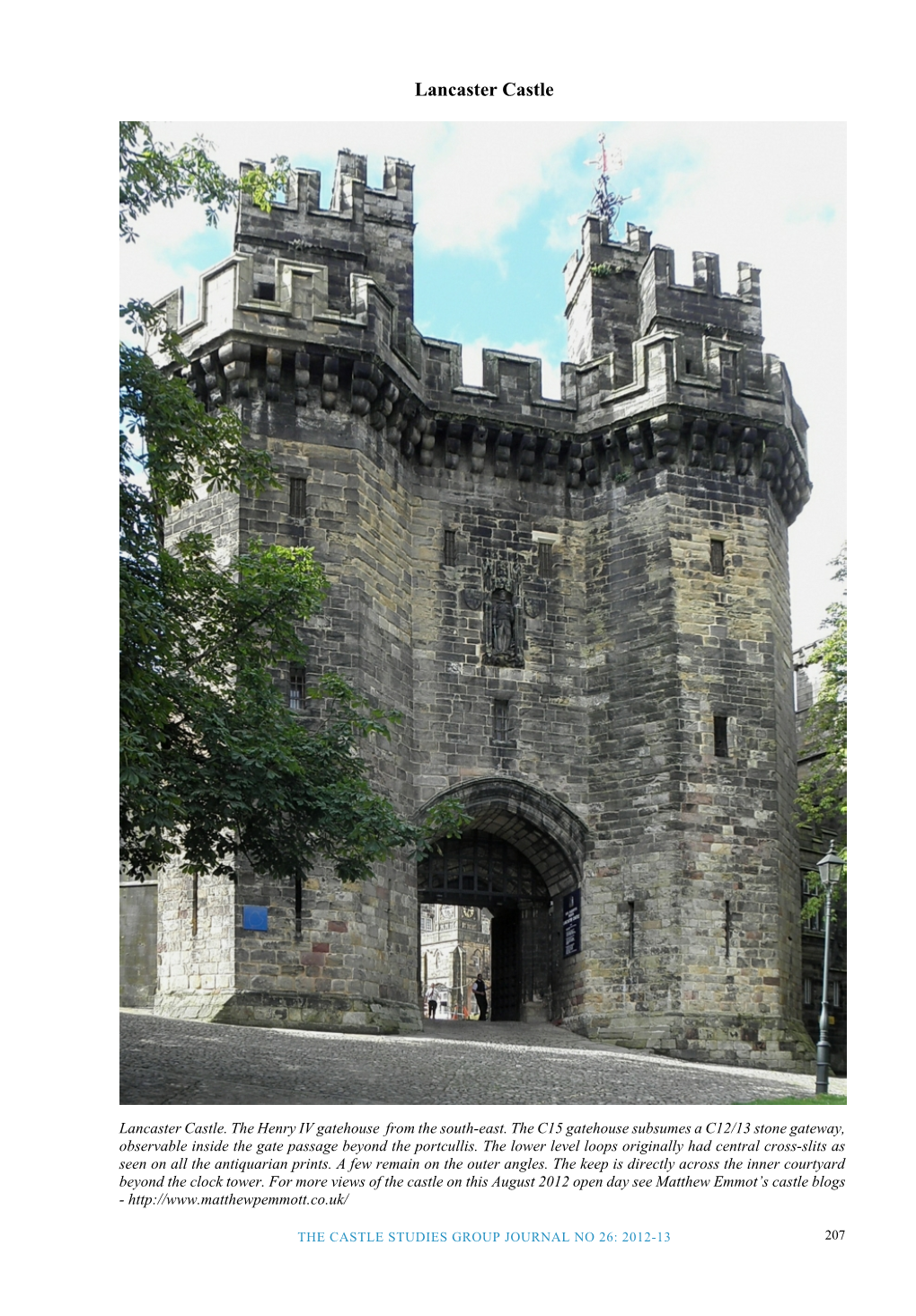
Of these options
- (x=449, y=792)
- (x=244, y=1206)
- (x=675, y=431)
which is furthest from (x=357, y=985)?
(x=244, y=1206)

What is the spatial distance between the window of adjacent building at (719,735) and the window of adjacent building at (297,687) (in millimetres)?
6577

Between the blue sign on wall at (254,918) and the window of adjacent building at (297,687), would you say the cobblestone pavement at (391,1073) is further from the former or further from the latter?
Result: the window of adjacent building at (297,687)

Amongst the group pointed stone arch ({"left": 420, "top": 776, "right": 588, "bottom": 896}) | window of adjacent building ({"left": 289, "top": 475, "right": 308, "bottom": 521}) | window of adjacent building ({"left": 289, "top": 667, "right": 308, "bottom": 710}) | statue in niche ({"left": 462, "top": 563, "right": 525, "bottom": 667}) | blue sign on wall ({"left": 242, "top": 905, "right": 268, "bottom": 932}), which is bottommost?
blue sign on wall ({"left": 242, "top": 905, "right": 268, "bottom": 932})

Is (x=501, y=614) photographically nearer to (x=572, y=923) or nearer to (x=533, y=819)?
(x=533, y=819)

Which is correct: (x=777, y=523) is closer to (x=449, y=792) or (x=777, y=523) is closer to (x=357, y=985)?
(x=449, y=792)

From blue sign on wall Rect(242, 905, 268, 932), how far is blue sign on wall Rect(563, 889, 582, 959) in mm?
5749

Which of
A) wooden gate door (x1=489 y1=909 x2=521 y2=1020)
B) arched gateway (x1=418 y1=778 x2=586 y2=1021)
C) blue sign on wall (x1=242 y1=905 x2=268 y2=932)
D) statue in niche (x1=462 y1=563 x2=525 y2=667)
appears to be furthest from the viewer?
wooden gate door (x1=489 y1=909 x2=521 y2=1020)

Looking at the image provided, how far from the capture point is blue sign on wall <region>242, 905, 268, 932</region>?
2072 cm

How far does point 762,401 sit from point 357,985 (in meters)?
11.8

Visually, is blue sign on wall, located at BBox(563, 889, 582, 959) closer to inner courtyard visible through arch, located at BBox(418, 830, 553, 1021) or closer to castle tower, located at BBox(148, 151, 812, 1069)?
castle tower, located at BBox(148, 151, 812, 1069)

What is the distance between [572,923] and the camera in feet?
80.8

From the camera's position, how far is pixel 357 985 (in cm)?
2111

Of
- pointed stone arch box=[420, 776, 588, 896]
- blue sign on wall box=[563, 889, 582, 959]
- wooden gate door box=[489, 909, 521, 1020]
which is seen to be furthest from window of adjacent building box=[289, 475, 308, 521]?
wooden gate door box=[489, 909, 521, 1020]

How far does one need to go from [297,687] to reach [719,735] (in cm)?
685
